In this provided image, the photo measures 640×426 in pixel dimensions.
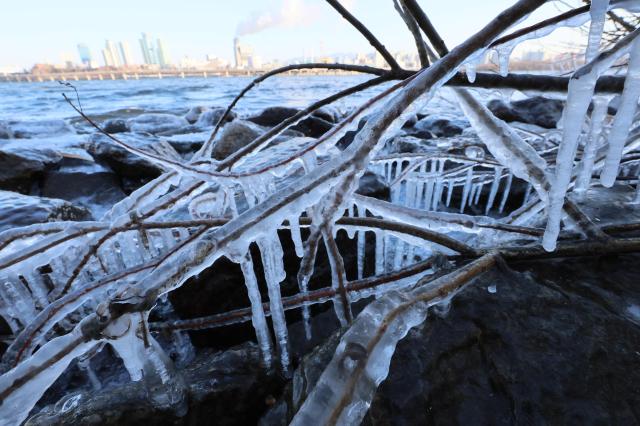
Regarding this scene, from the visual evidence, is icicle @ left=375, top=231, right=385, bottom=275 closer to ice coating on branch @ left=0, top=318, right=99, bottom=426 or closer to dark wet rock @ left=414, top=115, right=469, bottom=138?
ice coating on branch @ left=0, top=318, right=99, bottom=426

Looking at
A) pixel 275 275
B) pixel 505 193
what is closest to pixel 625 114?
pixel 275 275

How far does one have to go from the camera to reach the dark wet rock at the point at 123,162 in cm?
555

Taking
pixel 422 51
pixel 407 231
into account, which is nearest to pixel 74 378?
pixel 407 231

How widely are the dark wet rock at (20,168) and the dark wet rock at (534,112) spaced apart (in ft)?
35.0

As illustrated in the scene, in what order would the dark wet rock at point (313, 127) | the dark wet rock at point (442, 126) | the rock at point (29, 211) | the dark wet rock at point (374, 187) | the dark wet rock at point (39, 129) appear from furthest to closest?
1. the dark wet rock at point (39, 129)
2. the dark wet rock at point (313, 127)
3. the dark wet rock at point (442, 126)
4. the dark wet rock at point (374, 187)
5. the rock at point (29, 211)

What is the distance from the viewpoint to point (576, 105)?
0.78 meters

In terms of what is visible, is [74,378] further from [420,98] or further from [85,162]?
[85,162]

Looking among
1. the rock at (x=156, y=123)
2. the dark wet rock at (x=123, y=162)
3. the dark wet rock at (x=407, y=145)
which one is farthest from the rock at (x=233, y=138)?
the rock at (x=156, y=123)

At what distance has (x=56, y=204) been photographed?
9.31 feet

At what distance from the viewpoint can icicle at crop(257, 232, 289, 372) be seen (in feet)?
4.32

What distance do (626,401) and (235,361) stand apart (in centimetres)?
152

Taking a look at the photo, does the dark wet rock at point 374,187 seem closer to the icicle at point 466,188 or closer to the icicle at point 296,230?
the icicle at point 466,188

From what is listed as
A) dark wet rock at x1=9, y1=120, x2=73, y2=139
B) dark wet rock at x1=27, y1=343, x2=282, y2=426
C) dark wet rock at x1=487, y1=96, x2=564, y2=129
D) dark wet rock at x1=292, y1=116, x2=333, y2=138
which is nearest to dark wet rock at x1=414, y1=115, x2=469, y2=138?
dark wet rock at x1=487, y1=96, x2=564, y2=129

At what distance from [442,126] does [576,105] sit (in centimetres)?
878
